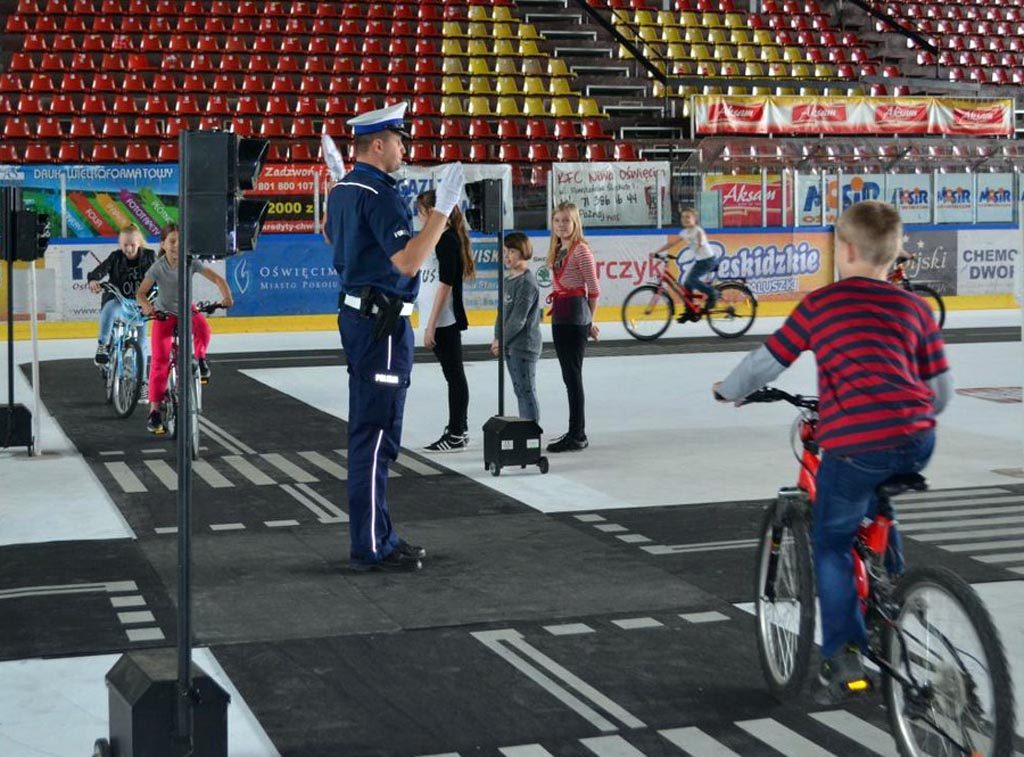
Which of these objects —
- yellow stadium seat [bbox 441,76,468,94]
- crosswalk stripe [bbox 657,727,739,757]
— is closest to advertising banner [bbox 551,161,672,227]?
yellow stadium seat [bbox 441,76,468,94]

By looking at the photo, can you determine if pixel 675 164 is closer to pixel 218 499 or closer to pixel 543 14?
pixel 543 14

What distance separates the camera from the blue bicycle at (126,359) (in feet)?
43.7

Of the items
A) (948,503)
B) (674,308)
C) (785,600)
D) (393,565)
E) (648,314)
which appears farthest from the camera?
(674,308)

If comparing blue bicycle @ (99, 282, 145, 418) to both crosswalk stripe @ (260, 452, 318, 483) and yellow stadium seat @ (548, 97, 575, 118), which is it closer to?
crosswalk stripe @ (260, 452, 318, 483)

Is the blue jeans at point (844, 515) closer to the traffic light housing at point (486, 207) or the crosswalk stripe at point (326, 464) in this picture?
the traffic light housing at point (486, 207)

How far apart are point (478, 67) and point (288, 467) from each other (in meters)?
19.5

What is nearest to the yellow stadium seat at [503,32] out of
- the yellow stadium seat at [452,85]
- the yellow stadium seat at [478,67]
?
the yellow stadium seat at [478,67]

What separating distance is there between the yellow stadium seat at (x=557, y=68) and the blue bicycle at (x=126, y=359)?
17.4 m

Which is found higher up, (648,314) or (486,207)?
(486,207)

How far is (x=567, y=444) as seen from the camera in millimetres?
11750

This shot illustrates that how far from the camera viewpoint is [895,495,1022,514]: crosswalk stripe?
9422mm

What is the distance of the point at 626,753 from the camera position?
17.0 feet

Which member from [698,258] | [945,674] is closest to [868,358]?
[945,674]

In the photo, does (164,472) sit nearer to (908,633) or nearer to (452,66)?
(908,633)
